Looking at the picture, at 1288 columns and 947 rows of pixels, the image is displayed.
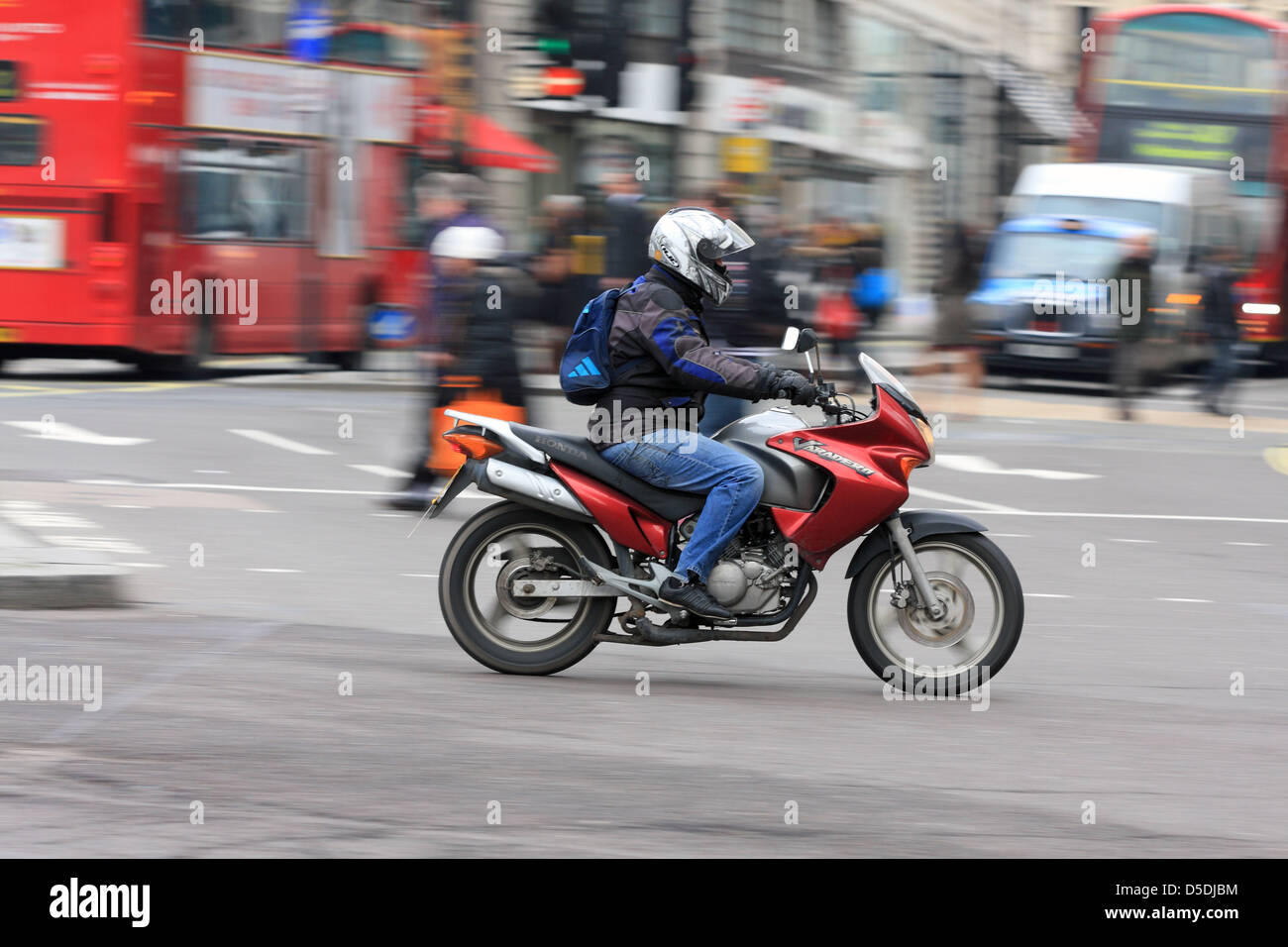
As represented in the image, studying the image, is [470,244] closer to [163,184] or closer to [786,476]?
[786,476]

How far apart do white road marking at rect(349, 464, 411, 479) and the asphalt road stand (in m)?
0.85

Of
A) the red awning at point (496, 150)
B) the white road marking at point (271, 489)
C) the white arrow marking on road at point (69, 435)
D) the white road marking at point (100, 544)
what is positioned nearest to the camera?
the white road marking at point (100, 544)

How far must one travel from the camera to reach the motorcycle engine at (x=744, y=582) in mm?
7191

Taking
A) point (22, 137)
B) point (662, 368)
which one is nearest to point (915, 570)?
point (662, 368)

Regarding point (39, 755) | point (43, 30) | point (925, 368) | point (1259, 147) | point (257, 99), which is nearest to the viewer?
point (39, 755)

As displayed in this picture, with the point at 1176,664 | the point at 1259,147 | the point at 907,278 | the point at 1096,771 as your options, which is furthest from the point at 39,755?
the point at 907,278

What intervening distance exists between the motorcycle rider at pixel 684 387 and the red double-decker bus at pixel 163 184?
40.8ft

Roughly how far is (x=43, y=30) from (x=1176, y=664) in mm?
13504

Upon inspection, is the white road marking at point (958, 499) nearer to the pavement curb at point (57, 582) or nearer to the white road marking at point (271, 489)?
the white road marking at point (271, 489)

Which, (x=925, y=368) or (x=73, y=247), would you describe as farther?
(x=925, y=368)

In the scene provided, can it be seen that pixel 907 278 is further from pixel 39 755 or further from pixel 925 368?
pixel 39 755

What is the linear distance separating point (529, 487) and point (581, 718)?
0.92m

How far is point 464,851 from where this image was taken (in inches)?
195

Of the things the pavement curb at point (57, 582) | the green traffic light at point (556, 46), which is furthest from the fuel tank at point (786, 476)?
the green traffic light at point (556, 46)
